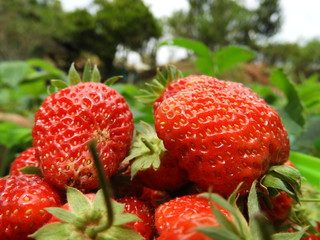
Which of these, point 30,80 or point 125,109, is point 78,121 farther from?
point 30,80

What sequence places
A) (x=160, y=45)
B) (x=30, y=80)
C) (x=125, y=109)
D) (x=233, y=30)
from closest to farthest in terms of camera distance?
1. (x=125, y=109)
2. (x=160, y=45)
3. (x=30, y=80)
4. (x=233, y=30)

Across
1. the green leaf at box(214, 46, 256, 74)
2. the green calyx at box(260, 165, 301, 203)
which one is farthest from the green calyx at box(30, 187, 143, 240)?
the green leaf at box(214, 46, 256, 74)

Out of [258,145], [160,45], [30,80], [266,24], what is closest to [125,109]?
[258,145]

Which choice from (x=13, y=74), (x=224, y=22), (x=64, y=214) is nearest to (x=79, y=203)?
(x=64, y=214)

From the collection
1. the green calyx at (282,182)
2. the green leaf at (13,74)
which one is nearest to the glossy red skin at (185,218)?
the green calyx at (282,182)

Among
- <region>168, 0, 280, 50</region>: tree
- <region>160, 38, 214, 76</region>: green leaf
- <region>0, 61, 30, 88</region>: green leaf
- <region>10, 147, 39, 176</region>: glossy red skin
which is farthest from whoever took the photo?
<region>168, 0, 280, 50</region>: tree

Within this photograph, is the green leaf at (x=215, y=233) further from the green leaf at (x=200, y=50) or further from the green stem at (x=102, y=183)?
the green leaf at (x=200, y=50)

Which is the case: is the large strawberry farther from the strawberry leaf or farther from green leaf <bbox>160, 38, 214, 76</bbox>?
green leaf <bbox>160, 38, 214, 76</bbox>
